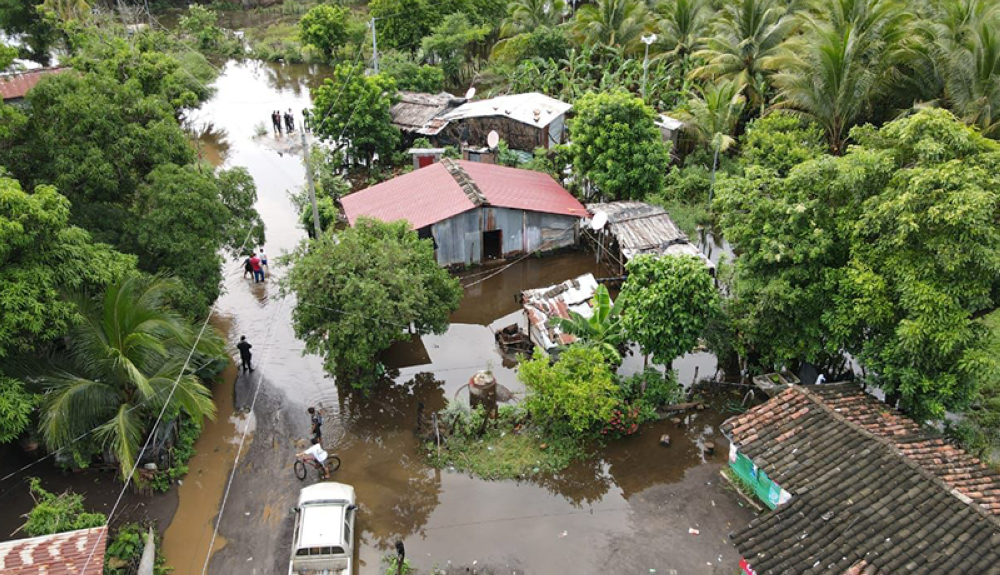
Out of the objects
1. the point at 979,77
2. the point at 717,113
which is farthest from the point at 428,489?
the point at 979,77

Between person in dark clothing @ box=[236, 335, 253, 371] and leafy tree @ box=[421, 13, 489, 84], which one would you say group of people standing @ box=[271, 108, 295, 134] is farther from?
person in dark clothing @ box=[236, 335, 253, 371]

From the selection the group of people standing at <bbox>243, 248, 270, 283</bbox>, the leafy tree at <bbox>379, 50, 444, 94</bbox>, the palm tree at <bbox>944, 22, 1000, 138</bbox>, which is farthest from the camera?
the leafy tree at <bbox>379, 50, 444, 94</bbox>

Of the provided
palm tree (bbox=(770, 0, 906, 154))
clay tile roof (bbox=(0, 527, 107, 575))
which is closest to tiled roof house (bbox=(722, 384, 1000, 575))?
clay tile roof (bbox=(0, 527, 107, 575))

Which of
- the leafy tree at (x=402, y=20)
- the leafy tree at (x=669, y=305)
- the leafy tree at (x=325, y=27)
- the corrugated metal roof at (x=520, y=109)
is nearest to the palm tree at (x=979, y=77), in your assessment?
the leafy tree at (x=669, y=305)

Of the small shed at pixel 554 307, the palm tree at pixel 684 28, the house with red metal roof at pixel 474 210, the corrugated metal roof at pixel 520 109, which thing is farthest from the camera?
the palm tree at pixel 684 28

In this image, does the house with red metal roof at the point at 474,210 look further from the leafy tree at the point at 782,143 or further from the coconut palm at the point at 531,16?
the coconut palm at the point at 531,16

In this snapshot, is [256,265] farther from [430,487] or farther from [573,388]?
[573,388]
